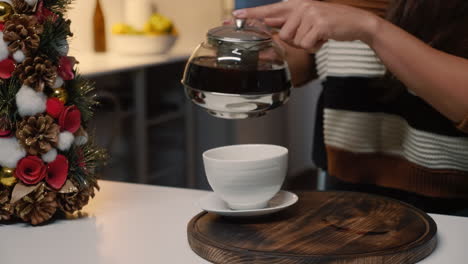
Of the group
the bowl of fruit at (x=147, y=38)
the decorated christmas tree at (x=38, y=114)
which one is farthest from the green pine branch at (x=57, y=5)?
the bowl of fruit at (x=147, y=38)

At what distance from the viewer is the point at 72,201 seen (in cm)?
97

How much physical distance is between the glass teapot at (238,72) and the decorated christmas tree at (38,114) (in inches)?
6.8

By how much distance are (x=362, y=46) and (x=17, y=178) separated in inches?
32.3

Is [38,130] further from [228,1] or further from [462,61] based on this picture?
[228,1]

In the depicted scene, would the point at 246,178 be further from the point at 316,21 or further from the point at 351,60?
the point at 351,60

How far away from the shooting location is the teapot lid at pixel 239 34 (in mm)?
942

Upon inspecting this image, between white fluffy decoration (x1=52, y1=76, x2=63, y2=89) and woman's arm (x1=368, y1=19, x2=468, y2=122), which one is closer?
white fluffy decoration (x1=52, y1=76, x2=63, y2=89)

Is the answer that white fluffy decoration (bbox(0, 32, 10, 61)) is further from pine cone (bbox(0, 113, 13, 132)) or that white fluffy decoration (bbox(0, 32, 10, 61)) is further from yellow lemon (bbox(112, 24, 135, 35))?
yellow lemon (bbox(112, 24, 135, 35))

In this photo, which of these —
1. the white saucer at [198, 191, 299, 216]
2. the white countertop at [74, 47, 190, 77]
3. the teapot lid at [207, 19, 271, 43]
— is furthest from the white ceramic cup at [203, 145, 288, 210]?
the white countertop at [74, 47, 190, 77]

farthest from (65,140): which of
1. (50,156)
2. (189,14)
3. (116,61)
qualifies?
(189,14)

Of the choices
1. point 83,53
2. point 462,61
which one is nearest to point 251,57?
point 462,61

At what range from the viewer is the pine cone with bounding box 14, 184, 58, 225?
945 mm

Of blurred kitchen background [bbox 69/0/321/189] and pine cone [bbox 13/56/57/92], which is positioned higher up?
pine cone [bbox 13/56/57/92]

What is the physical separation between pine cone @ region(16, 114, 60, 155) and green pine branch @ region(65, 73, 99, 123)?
0.18 ft
